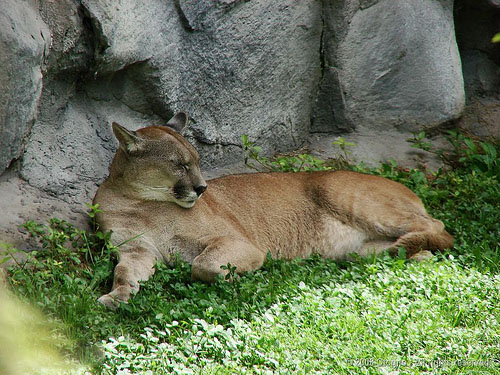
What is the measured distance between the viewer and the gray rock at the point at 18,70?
5.54 metres

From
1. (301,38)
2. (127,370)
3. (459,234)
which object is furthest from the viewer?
(301,38)

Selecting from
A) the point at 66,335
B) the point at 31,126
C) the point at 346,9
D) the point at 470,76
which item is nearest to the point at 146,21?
the point at 31,126

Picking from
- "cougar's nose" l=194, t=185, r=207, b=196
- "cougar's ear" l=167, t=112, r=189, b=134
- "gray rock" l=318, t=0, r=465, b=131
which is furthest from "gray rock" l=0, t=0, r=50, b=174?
"gray rock" l=318, t=0, r=465, b=131

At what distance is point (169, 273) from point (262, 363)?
1588mm

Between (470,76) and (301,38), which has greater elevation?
(301,38)

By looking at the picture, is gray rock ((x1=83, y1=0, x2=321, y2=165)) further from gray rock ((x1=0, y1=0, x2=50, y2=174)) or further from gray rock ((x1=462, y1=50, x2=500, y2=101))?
gray rock ((x1=462, y1=50, x2=500, y2=101))

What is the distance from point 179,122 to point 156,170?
89 cm

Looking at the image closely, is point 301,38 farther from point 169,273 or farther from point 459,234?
point 169,273

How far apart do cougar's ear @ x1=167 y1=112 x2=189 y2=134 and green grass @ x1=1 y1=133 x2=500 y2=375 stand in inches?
57.9

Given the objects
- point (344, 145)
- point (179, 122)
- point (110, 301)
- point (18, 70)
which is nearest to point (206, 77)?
point (179, 122)

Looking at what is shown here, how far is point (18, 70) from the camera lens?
563 cm

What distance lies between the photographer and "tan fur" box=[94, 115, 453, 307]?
19.8 feet

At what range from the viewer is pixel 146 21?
698 centimetres

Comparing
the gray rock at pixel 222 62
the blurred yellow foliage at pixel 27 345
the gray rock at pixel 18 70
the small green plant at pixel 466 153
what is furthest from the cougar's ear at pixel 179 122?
the small green plant at pixel 466 153
